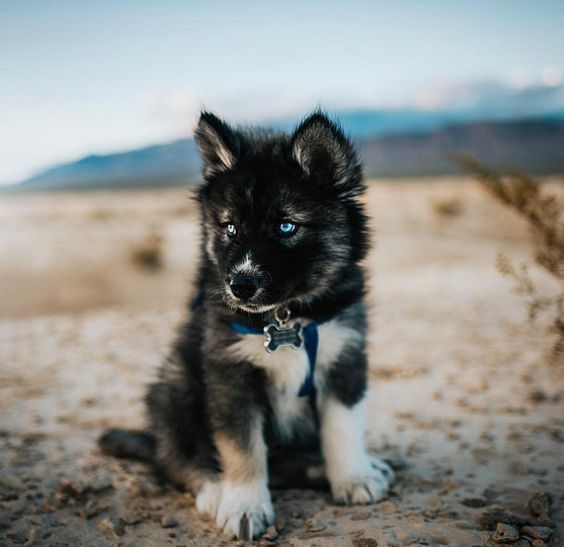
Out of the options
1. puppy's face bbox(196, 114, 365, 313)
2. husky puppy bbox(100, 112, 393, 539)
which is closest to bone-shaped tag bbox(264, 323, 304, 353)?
husky puppy bbox(100, 112, 393, 539)

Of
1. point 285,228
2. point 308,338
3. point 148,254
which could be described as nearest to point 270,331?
point 308,338

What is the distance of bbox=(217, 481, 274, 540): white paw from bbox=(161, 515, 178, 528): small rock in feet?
0.89

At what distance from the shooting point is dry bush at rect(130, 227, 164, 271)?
49.4 ft

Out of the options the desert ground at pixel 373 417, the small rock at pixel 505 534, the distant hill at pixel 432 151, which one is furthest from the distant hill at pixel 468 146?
the small rock at pixel 505 534

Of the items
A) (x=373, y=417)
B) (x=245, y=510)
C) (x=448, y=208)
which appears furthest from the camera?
(x=448, y=208)

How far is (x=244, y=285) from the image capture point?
10.0 ft

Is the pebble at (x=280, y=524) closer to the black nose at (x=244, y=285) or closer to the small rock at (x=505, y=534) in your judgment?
the small rock at (x=505, y=534)

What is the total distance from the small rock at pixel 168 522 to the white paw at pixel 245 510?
0.27 m

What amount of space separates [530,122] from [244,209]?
11112 cm

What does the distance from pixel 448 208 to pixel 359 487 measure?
21.6 m

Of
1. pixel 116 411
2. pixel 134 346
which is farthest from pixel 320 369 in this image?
pixel 134 346

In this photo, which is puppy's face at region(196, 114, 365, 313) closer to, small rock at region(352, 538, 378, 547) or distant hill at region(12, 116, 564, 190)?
small rock at region(352, 538, 378, 547)

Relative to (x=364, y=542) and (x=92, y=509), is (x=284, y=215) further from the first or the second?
(x=92, y=509)

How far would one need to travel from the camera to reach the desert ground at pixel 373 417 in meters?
3.25
